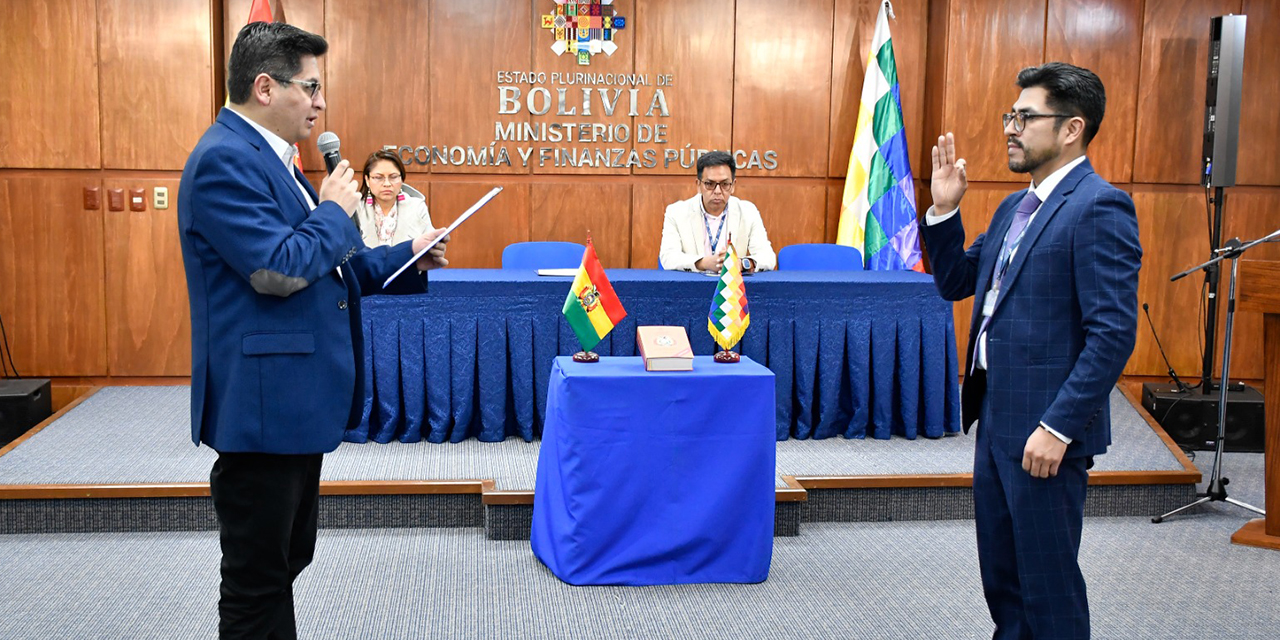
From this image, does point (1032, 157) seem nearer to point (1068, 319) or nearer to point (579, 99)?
point (1068, 319)

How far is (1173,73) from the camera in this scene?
20.8 feet

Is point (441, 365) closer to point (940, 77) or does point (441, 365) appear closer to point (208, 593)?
point (208, 593)

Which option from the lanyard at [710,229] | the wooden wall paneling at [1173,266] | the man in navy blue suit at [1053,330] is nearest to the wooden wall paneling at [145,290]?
the lanyard at [710,229]

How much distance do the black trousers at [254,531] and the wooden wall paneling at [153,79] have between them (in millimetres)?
4175

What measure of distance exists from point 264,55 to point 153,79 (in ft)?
13.9

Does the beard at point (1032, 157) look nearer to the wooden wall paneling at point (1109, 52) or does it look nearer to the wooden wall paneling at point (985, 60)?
the wooden wall paneling at point (985, 60)

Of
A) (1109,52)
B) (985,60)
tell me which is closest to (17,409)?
(985,60)

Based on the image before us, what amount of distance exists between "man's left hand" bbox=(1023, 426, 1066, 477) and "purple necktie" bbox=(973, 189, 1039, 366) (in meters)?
0.29

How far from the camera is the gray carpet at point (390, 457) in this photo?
4.05 metres

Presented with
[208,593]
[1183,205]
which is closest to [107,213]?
[208,593]

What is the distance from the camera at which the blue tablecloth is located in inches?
130

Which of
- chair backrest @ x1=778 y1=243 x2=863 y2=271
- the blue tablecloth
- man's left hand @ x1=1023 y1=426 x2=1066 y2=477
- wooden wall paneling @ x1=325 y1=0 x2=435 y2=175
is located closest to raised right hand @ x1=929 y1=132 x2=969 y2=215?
man's left hand @ x1=1023 y1=426 x2=1066 y2=477

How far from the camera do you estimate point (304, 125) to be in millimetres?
2139

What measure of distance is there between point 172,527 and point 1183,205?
5895 mm
